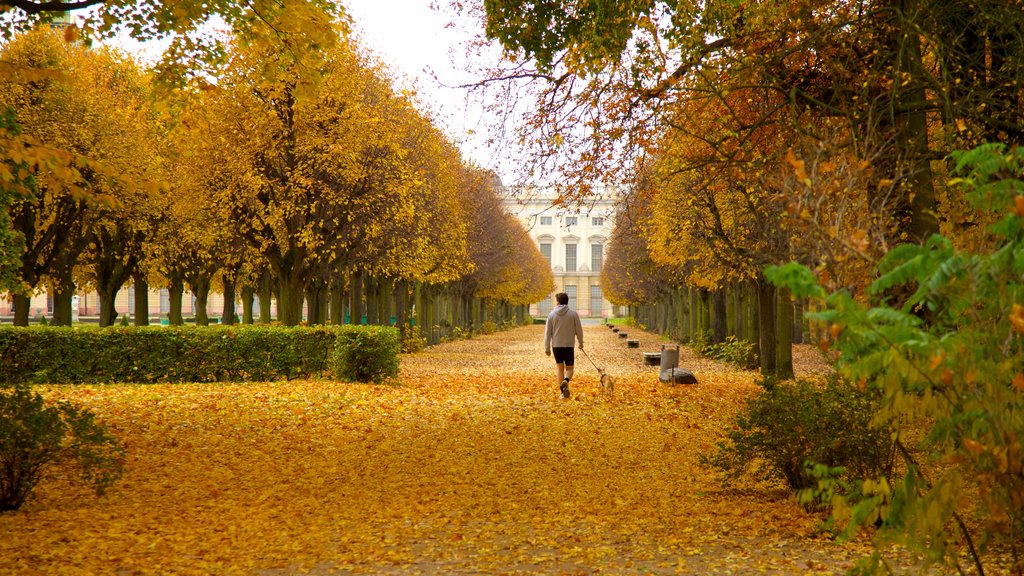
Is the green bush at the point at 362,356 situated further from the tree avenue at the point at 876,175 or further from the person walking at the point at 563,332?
the tree avenue at the point at 876,175

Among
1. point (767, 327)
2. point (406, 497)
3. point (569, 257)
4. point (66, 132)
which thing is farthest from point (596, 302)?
point (406, 497)

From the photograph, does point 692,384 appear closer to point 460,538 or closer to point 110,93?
point 460,538

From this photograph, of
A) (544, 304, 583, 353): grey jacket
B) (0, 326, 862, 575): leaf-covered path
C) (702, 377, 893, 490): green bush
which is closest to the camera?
(0, 326, 862, 575): leaf-covered path

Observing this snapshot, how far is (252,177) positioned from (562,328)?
26.2 feet

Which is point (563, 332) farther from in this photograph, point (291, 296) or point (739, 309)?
point (739, 309)

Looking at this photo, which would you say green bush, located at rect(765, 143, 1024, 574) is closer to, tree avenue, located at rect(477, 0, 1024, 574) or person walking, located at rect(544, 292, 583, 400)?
tree avenue, located at rect(477, 0, 1024, 574)

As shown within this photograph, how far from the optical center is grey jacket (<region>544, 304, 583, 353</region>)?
14383 millimetres

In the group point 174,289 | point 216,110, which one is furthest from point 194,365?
point 174,289

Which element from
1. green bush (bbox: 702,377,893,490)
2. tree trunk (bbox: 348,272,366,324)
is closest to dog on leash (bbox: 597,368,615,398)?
green bush (bbox: 702,377,893,490)

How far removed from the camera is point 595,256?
105812 millimetres

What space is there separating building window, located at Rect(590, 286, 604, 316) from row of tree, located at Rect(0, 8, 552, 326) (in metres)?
64.8

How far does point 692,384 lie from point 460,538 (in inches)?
479

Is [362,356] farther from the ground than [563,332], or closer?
closer

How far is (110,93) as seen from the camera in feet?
90.0
